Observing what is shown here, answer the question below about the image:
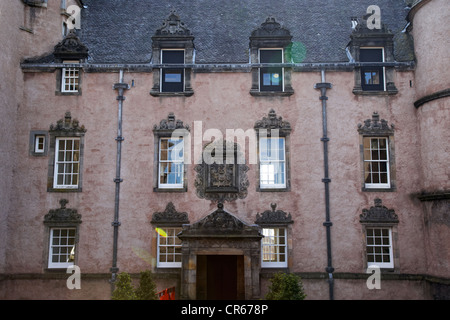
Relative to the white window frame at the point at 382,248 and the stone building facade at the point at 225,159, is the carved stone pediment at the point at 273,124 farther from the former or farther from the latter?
the white window frame at the point at 382,248

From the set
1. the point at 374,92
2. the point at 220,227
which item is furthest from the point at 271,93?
the point at 220,227

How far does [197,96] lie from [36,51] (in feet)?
23.5

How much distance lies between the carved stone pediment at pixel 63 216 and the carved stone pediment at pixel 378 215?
11172 mm

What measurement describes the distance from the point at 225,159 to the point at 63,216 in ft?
22.2

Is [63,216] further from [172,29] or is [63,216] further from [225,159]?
[172,29]

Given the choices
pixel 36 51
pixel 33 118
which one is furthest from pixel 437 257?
pixel 36 51

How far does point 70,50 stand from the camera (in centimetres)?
1706

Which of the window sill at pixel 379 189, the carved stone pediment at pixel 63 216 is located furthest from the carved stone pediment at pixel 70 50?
the window sill at pixel 379 189

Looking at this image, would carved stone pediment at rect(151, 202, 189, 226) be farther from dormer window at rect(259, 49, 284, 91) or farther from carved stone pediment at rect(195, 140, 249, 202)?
dormer window at rect(259, 49, 284, 91)

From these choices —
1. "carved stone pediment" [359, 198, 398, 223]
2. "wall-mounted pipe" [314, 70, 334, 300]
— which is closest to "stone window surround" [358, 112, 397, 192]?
"carved stone pediment" [359, 198, 398, 223]

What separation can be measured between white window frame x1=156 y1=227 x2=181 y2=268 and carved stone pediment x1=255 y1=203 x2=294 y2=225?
10.6 ft

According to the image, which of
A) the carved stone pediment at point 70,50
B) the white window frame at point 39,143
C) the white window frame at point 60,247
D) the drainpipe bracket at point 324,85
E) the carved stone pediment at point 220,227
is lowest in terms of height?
the white window frame at point 60,247

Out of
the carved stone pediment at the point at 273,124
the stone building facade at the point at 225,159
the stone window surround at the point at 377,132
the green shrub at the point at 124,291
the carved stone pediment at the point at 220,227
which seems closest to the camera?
the green shrub at the point at 124,291

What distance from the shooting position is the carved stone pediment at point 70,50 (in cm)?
1702
